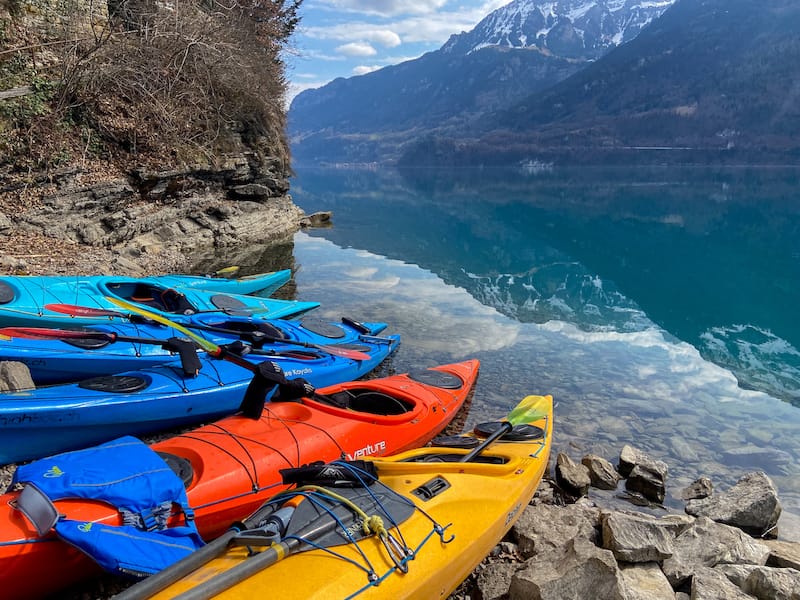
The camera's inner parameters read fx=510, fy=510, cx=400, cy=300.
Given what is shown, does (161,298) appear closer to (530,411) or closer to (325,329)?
Result: (325,329)

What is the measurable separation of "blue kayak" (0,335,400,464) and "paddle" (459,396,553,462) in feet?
9.06

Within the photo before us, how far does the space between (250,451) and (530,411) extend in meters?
3.39

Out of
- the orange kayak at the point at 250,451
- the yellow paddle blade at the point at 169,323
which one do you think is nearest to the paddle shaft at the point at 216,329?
the yellow paddle blade at the point at 169,323

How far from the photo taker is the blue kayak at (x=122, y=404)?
4668 mm

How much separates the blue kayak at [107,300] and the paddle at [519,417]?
5.19 metres

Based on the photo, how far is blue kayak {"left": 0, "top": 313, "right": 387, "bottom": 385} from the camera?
5.86 metres

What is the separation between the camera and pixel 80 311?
7355mm

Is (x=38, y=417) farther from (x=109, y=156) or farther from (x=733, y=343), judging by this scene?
(x=733, y=343)

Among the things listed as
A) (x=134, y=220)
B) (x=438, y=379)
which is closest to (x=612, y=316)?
(x=438, y=379)

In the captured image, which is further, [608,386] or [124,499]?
[608,386]

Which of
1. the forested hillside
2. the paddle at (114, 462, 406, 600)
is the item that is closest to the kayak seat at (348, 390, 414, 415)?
the paddle at (114, 462, 406, 600)

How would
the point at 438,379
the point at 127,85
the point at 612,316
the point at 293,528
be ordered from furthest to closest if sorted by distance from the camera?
the point at 127,85 → the point at 612,316 → the point at 438,379 → the point at 293,528

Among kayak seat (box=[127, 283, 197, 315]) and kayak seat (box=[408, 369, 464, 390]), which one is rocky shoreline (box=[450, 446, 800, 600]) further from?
kayak seat (box=[127, 283, 197, 315])

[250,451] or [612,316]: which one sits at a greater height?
[250,451]
